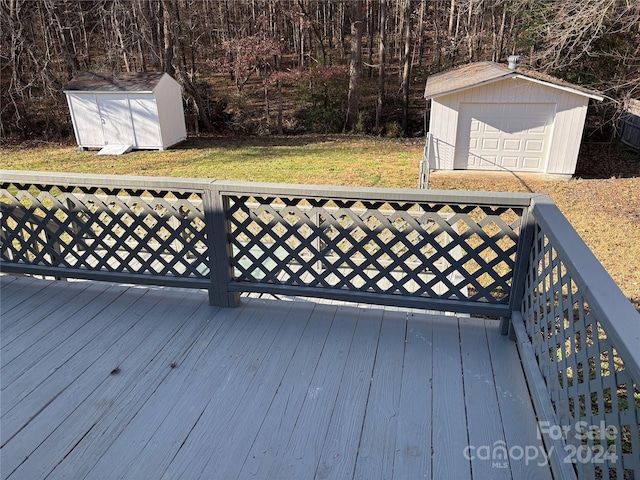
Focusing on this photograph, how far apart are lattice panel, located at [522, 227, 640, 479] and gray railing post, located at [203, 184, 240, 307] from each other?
5.72ft

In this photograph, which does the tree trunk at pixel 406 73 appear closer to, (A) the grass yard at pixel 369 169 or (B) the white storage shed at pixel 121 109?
(A) the grass yard at pixel 369 169

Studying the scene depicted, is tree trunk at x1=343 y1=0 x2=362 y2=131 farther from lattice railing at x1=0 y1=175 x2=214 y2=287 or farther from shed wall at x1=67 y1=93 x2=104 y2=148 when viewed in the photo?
lattice railing at x1=0 y1=175 x2=214 y2=287

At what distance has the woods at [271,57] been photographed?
566 inches

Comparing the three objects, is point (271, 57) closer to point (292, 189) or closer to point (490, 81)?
point (490, 81)

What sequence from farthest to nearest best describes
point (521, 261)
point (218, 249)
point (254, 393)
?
point (218, 249) → point (521, 261) → point (254, 393)

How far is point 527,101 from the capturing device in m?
11.2

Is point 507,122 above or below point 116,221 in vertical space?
below

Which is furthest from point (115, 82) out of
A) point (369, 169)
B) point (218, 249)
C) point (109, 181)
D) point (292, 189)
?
point (292, 189)

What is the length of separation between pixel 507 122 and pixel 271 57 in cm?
1021

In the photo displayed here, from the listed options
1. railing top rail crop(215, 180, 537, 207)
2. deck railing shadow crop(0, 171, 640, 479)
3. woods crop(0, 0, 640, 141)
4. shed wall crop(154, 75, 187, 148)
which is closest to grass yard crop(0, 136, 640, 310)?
shed wall crop(154, 75, 187, 148)

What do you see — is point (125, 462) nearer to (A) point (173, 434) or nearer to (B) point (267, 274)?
(A) point (173, 434)

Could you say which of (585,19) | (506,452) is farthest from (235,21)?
(506,452)

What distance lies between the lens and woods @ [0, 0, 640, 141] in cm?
1438

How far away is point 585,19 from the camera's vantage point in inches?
290
